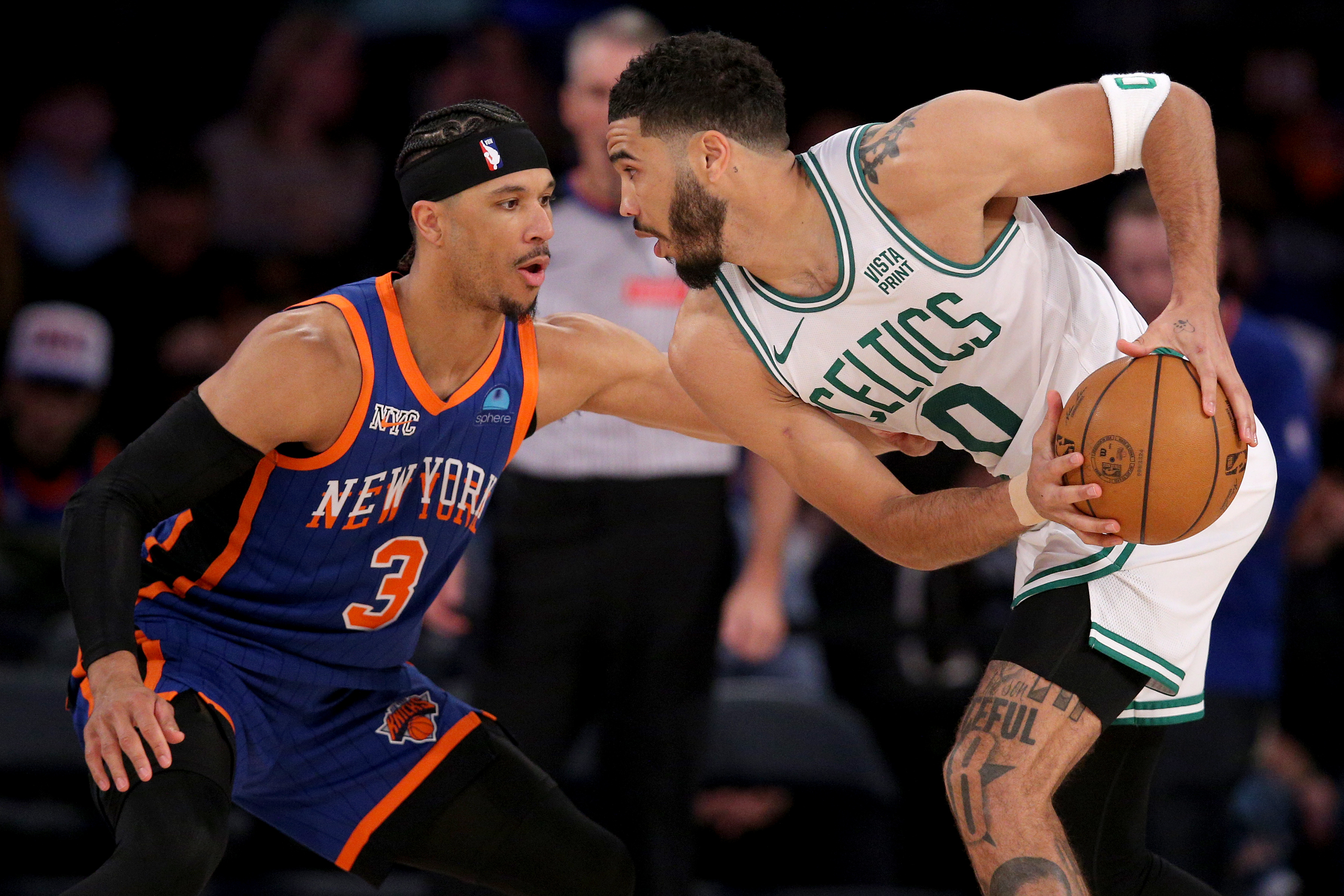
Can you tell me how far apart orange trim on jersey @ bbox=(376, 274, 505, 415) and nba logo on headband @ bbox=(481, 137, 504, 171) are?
0.36 m

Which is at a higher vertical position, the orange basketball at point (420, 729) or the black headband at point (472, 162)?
the black headband at point (472, 162)

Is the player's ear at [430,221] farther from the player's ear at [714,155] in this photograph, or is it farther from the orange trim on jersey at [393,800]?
the orange trim on jersey at [393,800]

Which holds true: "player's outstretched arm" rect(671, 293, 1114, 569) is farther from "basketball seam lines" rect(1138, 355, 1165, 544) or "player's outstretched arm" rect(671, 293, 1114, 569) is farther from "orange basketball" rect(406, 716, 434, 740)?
"orange basketball" rect(406, 716, 434, 740)

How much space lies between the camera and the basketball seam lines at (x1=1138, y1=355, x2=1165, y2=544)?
285 cm

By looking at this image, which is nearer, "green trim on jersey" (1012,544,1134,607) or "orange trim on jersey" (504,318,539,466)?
"green trim on jersey" (1012,544,1134,607)

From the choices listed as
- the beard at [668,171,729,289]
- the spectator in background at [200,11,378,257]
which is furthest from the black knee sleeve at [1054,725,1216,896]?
the spectator in background at [200,11,378,257]

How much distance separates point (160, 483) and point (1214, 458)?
2079 mm

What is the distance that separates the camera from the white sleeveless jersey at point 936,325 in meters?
3.22

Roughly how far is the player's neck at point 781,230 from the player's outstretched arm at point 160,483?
2.99 ft

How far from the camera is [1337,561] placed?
6527mm

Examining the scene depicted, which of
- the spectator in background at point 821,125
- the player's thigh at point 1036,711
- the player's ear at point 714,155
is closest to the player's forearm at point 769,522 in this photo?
the player's ear at point 714,155

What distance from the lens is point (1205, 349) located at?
114 inches

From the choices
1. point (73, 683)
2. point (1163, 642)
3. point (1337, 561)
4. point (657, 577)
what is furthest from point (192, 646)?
point (1337, 561)

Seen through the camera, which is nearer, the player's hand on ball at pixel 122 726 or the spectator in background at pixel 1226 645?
the player's hand on ball at pixel 122 726
